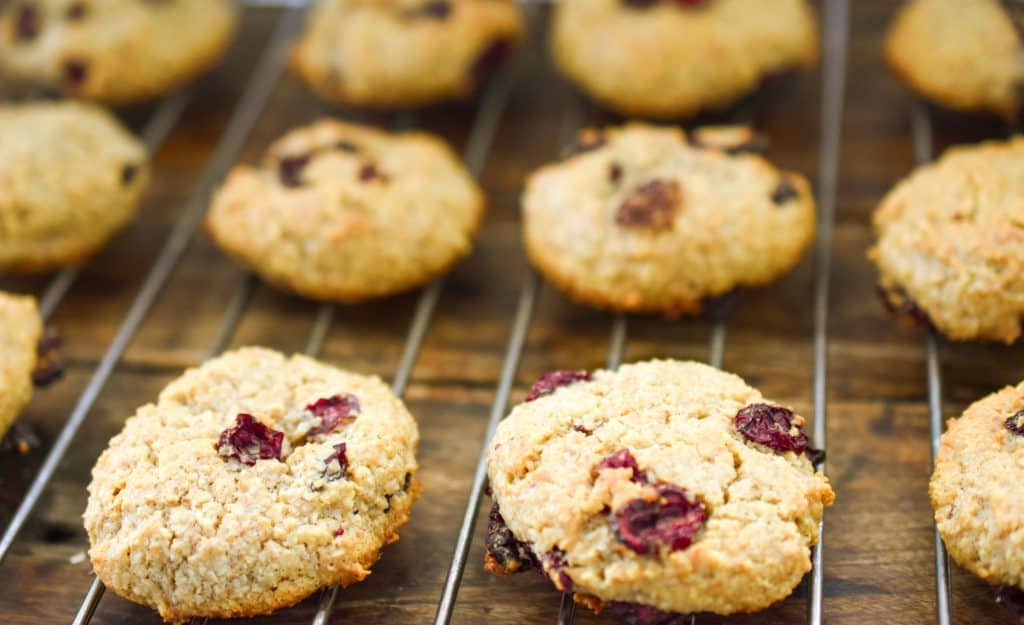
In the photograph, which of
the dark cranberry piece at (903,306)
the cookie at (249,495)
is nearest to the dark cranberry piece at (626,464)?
the cookie at (249,495)

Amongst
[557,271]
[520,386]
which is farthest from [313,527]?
[557,271]

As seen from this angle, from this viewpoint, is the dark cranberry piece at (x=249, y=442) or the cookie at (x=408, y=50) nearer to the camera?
the dark cranberry piece at (x=249, y=442)

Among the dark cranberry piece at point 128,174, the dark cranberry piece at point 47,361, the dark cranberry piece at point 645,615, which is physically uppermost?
the dark cranberry piece at point 645,615

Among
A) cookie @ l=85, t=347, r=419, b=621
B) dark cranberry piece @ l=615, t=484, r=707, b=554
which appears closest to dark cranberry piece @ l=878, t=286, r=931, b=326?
dark cranberry piece @ l=615, t=484, r=707, b=554

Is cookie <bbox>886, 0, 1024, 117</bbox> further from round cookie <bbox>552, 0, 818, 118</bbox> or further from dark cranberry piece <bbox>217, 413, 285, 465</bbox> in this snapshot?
dark cranberry piece <bbox>217, 413, 285, 465</bbox>

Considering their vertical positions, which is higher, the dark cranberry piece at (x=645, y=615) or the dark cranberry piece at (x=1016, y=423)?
the dark cranberry piece at (x=1016, y=423)

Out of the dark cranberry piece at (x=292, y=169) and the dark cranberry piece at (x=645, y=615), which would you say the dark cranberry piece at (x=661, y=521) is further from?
the dark cranberry piece at (x=292, y=169)

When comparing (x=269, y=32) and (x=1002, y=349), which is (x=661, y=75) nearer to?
(x=1002, y=349)
